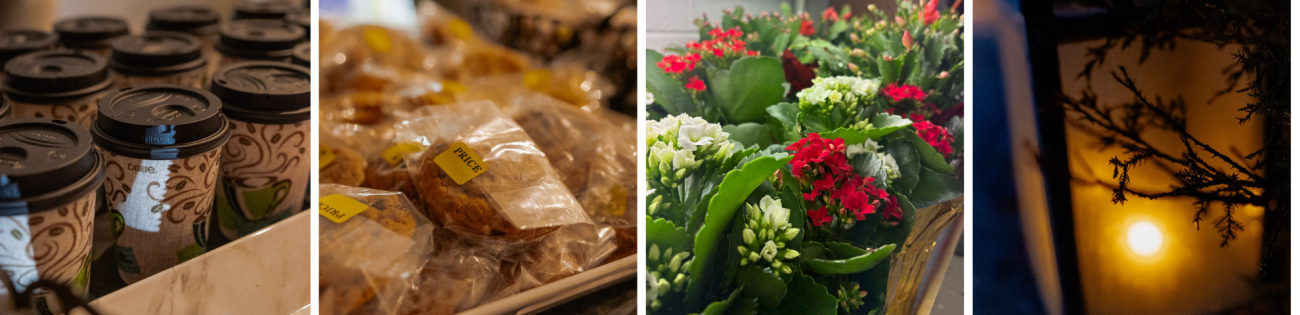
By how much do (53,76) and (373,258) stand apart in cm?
48

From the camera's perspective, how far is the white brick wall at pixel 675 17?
79 cm

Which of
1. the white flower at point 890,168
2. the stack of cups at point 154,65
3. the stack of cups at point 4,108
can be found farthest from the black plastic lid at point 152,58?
the white flower at point 890,168

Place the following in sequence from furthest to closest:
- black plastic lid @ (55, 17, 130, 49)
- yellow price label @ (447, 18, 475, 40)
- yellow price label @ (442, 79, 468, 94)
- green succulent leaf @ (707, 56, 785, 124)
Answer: yellow price label @ (447, 18, 475, 40) < yellow price label @ (442, 79, 468, 94) < black plastic lid @ (55, 17, 130, 49) < green succulent leaf @ (707, 56, 785, 124)

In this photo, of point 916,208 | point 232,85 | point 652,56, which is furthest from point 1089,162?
point 232,85

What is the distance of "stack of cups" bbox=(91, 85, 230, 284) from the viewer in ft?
1.94

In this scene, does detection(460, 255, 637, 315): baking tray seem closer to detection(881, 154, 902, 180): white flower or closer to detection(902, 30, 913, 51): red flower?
detection(881, 154, 902, 180): white flower

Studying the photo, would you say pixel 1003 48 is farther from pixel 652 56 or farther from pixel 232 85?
pixel 232 85

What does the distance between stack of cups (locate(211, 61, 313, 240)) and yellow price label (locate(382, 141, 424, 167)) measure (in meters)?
0.10

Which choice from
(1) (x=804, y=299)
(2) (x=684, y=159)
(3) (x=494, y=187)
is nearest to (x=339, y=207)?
(3) (x=494, y=187)

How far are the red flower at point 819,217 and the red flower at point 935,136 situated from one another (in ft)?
0.64

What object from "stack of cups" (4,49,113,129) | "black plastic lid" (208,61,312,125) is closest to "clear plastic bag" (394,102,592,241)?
"black plastic lid" (208,61,312,125)

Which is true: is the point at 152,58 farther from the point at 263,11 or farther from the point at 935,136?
the point at 935,136

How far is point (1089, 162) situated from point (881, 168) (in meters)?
0.29

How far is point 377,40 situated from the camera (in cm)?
116
